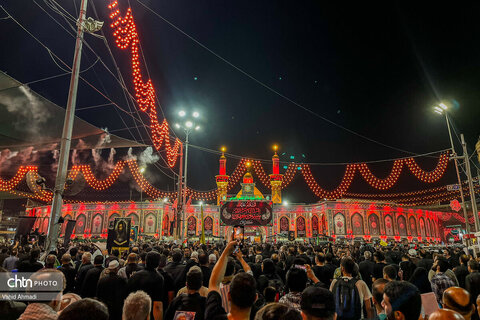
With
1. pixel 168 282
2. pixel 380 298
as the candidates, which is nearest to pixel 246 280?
pixel 380 298

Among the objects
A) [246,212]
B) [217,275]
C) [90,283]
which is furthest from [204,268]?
[246,212]

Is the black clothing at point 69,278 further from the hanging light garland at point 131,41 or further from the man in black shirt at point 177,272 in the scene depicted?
the hanging light garland at point 131,41

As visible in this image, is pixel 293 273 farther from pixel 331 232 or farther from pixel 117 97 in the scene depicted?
pixel 331 232

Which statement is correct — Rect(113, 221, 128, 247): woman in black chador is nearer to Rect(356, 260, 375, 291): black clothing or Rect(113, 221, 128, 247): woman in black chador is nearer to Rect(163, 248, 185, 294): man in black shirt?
Rect(163, 248, 185, 294): man in black shirt

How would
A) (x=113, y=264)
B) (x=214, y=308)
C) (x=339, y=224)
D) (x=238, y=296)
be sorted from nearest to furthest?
(x=238, y=296) → (x=214, y=308) → (x=113, y=264) → (x=339, y=224)

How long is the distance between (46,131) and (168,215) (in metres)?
40.0

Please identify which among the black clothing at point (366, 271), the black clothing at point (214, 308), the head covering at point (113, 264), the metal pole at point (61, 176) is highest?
the metal pole at point (61, 176)

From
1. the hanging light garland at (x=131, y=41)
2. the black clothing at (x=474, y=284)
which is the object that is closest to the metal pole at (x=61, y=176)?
the hanging light garland at (x=131, y=41)

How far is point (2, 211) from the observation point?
172 ft

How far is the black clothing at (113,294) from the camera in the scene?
4.36 m

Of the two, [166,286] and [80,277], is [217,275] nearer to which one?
[166,286]

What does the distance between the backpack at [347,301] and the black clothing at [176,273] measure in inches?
112

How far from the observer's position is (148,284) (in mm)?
4285

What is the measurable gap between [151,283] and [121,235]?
7.11 metres
